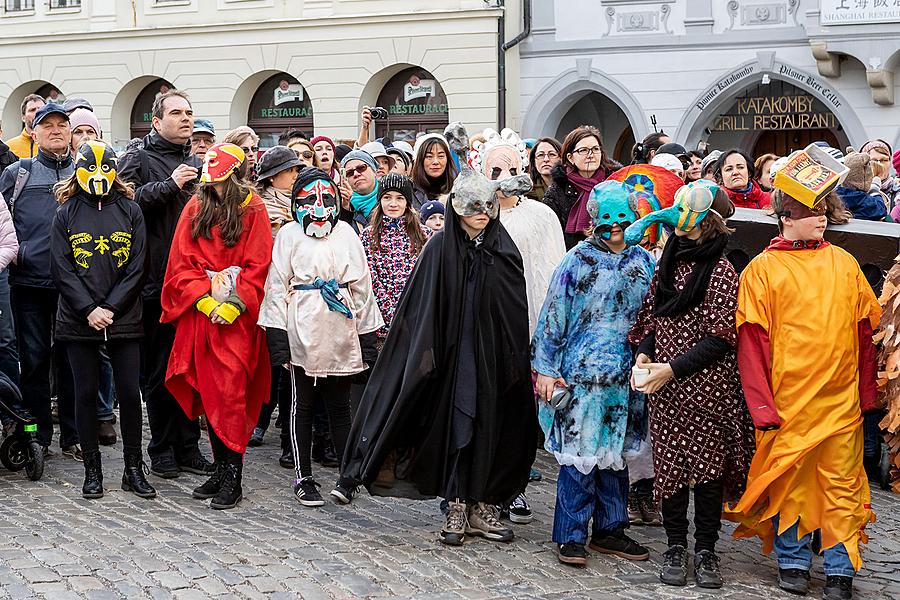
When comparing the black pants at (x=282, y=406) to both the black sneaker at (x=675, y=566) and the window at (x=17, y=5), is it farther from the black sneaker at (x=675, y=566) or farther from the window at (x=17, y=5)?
the window at (x=17, y=5)

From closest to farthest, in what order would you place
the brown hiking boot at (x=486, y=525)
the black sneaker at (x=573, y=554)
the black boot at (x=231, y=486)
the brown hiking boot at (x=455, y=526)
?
1. the black sneaker at (x=573, y=554)
2. the brown hiking boot at (x=455, y=526)
3. the brown hiking boot at (x=486, y=525)
4. the black boot at (x=231, y=486)

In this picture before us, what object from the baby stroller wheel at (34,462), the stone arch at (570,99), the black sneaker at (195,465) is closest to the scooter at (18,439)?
the baby stroller wheel at (34,462)

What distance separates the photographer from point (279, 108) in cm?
2533

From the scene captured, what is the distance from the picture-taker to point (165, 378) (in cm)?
775

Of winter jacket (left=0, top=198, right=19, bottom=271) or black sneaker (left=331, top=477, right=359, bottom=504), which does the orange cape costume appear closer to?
black sneaker (left=331, top=477, right=359, bottom=504)

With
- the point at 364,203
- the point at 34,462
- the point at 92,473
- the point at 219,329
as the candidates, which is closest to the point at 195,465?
the point at 92,473

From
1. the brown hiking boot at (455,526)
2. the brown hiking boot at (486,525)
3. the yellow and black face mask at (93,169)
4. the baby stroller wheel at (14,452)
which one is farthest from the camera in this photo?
the baby stroller wheel at (14,452)

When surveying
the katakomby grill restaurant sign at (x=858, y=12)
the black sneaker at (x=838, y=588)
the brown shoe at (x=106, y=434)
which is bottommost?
the black sneaker at (x=838, y=588)

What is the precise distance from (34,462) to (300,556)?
8.00 ft

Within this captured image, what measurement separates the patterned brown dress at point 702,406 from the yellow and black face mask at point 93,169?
3248mm

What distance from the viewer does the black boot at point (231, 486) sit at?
23.8 ft

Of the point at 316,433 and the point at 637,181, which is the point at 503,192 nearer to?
the point at 637,181

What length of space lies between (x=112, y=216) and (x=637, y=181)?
291cm

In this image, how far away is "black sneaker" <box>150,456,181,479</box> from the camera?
7.93 meters
